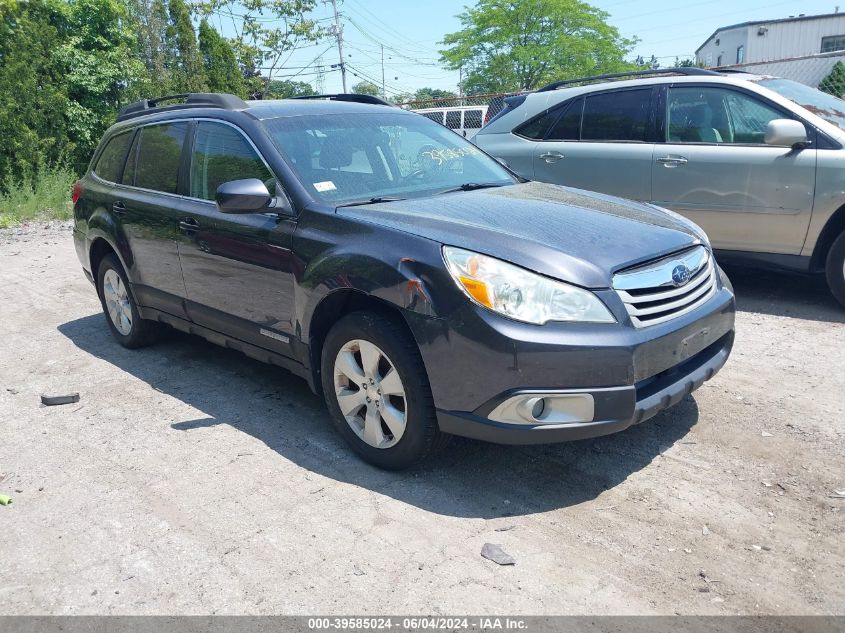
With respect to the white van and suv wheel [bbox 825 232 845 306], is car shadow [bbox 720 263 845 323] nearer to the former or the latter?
suv wheel [bbox 825 232 845 306]

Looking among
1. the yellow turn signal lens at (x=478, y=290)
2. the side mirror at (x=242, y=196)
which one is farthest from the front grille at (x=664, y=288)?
the side mirror at (x=242, y=196)

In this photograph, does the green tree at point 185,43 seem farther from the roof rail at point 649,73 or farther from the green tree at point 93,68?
the roof rail at point 649,73

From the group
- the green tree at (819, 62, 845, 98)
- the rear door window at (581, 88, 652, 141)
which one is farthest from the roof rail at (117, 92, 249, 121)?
the green tree at (819, 62, 845, 98)

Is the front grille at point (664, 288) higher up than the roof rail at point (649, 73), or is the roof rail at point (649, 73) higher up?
the roof rail at point (649, 73)

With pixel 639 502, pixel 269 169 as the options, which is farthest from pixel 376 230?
pixel 639 502

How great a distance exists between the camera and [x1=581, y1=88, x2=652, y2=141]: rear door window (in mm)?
6723

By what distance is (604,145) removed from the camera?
6.87 m

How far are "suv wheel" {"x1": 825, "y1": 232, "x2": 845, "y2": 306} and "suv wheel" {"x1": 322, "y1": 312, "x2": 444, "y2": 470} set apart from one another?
3.91 meters

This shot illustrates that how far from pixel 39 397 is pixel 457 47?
140ft

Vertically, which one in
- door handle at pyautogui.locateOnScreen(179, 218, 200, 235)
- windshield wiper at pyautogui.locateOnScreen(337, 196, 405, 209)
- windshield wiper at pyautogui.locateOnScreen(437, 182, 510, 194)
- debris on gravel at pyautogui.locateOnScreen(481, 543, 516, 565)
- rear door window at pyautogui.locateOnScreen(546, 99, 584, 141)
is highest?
rear door window at pyautogui.locateOnScreen(546, 99, 584, 141)

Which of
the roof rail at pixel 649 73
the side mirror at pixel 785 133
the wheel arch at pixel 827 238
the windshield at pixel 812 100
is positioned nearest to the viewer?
the side mirror at pixel 785 133

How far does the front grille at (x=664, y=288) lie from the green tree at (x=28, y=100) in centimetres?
1316

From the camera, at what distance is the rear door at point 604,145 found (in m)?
6.66

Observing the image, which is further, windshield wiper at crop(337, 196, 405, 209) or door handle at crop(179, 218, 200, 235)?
door handle at crop(179, 218, 200, 235)
